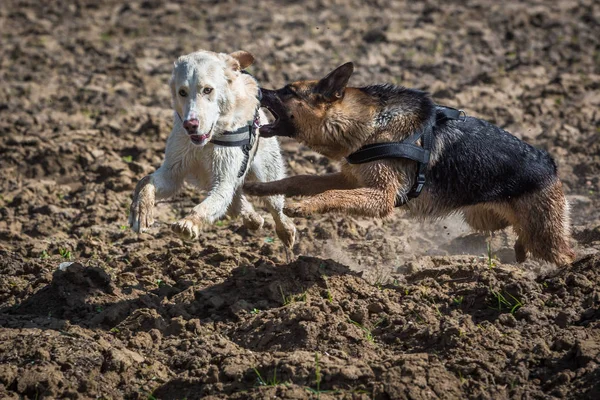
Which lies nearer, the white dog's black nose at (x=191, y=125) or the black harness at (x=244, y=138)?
the white dog's black nose at (x=191, y=125)

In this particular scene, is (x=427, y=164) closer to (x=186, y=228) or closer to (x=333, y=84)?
(x=333, y=84)

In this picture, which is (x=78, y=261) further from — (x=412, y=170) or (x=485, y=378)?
(x=485, y=378)

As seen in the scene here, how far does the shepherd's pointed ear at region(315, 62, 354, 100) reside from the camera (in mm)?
6441

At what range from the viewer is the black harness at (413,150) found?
6.33 meters

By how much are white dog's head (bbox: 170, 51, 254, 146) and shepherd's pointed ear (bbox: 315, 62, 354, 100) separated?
2.69 feet

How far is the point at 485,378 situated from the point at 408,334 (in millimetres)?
757

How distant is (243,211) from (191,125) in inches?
56.2

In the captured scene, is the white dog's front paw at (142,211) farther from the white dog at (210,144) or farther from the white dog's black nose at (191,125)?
the white dog's black nose at (191,125)

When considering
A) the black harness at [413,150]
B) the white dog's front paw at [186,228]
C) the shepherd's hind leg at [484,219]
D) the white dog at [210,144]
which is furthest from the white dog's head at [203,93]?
the shepherd's hind leg at [484,219]

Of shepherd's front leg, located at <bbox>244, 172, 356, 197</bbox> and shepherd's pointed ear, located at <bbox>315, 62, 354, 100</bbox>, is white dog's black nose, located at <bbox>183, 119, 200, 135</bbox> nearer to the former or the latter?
shepherd's front leg, located at <bbox>244, 172, 356, 197</bbox>

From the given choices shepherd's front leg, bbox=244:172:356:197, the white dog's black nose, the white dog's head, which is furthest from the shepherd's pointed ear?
the white dog's black nose

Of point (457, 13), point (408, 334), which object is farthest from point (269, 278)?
point (457, 13)

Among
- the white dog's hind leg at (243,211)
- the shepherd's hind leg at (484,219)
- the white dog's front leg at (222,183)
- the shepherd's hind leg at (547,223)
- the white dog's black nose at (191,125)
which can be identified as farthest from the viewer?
the white dog's hind leg at (243,211)

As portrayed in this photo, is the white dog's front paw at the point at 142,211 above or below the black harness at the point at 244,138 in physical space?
below
